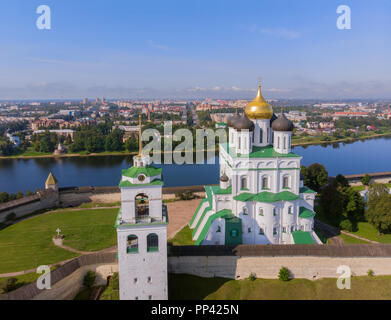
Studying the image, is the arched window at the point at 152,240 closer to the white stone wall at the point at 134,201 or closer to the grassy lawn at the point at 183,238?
the white stone wall at the point at 134,201

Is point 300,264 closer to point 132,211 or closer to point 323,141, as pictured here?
point 132,211

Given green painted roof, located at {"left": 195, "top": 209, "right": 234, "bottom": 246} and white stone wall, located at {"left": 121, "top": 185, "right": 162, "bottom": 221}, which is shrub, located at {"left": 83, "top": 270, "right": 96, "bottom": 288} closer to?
white stone wall, located at {"left": 121, "top": 185, "right": 162, "bottom": 221}

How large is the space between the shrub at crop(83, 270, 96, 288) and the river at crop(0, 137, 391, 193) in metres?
13.5

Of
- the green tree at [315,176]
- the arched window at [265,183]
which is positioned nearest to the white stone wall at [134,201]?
Answer: the arched window at [265,183]

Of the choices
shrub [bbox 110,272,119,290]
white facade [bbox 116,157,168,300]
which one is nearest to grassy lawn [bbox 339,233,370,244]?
white facade [bbox 116,157,168,300]

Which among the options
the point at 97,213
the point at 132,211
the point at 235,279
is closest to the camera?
the point at 132,211

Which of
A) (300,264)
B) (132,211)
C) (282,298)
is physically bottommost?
(282,298)

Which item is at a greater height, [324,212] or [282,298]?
[324,212]

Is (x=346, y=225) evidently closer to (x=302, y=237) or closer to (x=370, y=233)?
(x=370, y=233)

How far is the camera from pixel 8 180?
25906 mm

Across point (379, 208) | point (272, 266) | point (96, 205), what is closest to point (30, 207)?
point (96, 205)

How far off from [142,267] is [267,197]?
5.65 meters
